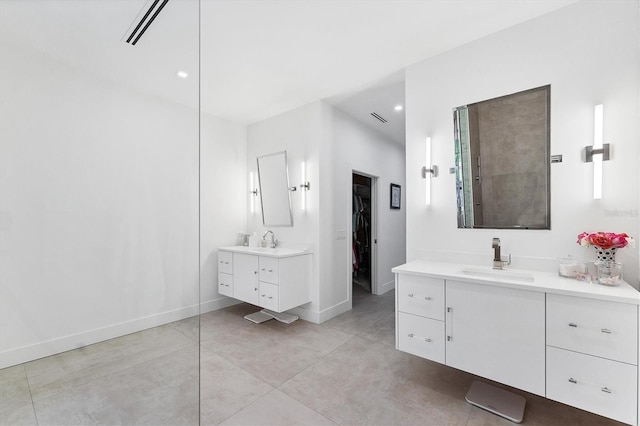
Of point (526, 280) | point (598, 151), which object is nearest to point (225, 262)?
point (526, 280)

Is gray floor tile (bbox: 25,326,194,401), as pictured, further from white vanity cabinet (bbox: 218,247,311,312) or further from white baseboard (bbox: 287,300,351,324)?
white baseboard (bbox: 287,300,351,324)

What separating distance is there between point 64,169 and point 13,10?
0.66 metres

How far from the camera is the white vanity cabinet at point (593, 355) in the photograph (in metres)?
1.44

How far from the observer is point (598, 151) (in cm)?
185

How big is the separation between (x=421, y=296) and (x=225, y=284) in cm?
266

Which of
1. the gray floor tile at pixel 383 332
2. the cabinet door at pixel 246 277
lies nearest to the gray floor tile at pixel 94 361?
the cabinet door at pixel 246 277

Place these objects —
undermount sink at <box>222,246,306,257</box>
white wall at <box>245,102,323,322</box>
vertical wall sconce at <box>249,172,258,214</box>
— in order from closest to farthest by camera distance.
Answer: undermount sink at <box>222,246,306,257</box>, white wall at <box>245,102,323,322</box>, vertical wall sconce at <box>249,172,258,214</box>

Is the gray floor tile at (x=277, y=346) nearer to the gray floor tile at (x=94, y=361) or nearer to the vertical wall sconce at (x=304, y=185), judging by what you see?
the gray floor tile at (x=94, y=361)

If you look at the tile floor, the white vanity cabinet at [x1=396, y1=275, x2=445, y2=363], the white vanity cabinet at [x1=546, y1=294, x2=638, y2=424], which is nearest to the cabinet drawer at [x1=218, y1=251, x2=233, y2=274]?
the tile floor

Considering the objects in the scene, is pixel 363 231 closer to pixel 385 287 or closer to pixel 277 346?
pixel 385 287

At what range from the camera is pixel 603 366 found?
149 centimetres

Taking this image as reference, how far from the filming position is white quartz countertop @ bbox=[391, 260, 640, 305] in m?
1.51

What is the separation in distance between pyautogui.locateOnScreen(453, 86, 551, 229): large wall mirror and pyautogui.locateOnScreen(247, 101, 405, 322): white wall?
1.62 metres

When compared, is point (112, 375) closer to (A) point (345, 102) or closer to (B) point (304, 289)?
(B) point (304, 289)
